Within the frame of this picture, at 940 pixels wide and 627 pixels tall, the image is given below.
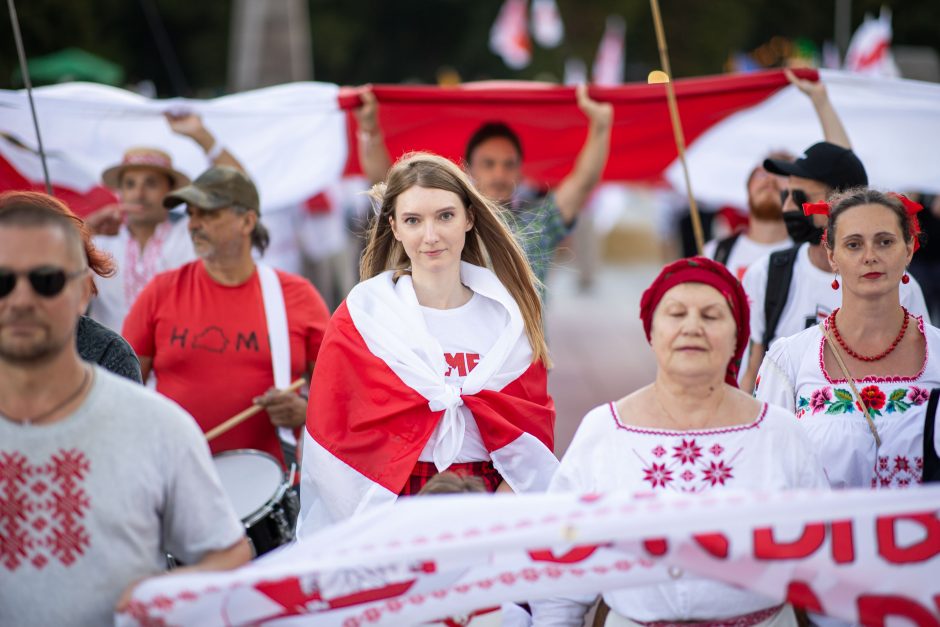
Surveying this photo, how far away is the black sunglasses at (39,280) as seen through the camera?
8.86ft

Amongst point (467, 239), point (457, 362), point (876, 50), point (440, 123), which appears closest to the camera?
point (457, 362)

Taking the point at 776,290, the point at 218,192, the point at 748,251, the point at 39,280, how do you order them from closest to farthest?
the point at 39,280 < the point at 776,290 < the point at 218,192 < the point at 748,251

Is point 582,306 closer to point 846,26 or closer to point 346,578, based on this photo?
→ point 846,26

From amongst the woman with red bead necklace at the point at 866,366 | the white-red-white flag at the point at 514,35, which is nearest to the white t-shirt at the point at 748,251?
the woman with red bead necklace at the point at 866,366

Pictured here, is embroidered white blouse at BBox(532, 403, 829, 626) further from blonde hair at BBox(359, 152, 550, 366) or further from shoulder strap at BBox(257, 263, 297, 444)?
shoulder strap at BBox(257, 263, 297, 444)

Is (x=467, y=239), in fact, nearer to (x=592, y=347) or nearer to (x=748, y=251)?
(x=748, y=251)

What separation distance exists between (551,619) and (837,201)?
6.12 ft

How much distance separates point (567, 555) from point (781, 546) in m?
0.57

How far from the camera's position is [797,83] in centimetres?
604

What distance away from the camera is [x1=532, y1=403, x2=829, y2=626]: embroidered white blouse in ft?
9.91

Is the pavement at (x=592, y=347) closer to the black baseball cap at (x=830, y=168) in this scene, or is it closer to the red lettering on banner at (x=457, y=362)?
the black baseball cap at (x=830, y=168)

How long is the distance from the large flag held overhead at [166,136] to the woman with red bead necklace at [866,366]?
3.73 m

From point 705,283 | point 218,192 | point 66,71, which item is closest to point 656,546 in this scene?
point 705,283

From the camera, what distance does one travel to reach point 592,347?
46.3ft
